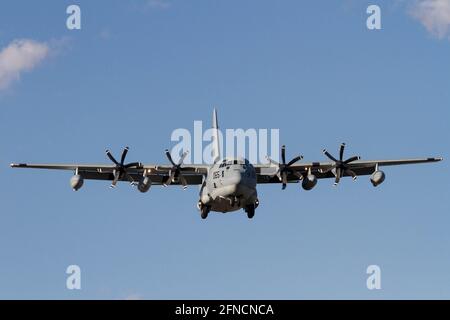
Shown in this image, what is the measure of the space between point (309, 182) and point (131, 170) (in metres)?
13.0

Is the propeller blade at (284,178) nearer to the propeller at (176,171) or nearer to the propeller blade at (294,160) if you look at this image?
the propeller blade at (294,160)

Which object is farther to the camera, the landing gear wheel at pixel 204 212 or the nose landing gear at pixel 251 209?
the landing gear wheel at pixel 204 212

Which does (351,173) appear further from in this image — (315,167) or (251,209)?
(251,209)

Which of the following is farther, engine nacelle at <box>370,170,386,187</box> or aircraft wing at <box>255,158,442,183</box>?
aircraft wing at <box>255,158,442,183</box>

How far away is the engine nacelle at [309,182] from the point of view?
6481cm

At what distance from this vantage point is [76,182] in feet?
199

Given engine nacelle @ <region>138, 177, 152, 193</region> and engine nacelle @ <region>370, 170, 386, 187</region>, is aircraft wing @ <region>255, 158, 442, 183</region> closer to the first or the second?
engine nacelle @ <region>370, 170, 386, 187</region>

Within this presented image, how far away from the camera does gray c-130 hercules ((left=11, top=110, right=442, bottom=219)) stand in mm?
60438

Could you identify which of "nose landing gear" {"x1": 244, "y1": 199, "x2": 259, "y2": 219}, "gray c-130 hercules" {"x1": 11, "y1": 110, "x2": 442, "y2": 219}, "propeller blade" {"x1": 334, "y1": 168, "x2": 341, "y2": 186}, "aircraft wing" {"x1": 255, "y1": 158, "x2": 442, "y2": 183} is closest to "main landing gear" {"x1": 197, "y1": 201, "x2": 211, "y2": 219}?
"gray c-130 hercules" {"x1": 11, "y1": 110, "x2": 442, "y2": 219}

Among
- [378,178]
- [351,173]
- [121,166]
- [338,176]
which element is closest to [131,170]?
[121,166]

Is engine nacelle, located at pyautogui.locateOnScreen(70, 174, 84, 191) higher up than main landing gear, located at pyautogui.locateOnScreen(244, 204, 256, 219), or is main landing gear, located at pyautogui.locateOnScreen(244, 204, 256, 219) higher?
engine nacelle, located at pyautogui.locateOnScreen(70, 174, 84, 191)

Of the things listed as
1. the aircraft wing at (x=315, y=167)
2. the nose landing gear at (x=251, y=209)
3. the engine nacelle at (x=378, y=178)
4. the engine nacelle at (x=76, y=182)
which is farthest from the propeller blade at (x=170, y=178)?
the engine nacelle at (x=378, y=178)
